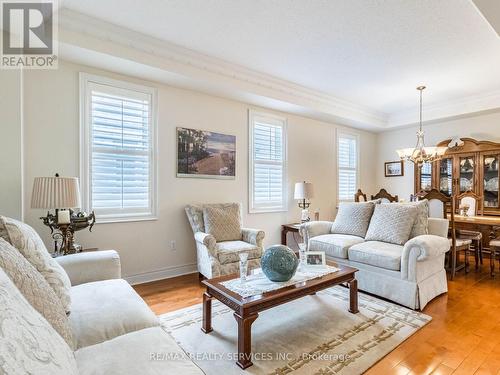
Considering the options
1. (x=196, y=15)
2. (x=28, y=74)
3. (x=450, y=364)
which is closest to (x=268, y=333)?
(x=450, y=364)

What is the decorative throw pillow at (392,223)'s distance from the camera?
306cm

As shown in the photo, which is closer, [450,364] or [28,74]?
[450,364]

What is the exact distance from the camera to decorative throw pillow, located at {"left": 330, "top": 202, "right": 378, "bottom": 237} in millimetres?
3539

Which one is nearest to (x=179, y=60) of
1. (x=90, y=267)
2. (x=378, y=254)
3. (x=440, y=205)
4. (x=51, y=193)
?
(x=51, y=193)

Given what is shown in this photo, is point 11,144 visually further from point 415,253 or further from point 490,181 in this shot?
point 490,181

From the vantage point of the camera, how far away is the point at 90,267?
6.66ft

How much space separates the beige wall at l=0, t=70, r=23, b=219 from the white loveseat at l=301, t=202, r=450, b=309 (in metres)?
2.61

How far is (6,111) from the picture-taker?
2361mm

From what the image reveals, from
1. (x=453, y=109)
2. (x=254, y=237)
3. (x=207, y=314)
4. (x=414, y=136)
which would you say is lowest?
(x=207, y=314)

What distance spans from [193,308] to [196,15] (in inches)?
107

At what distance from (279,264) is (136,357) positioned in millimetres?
1143

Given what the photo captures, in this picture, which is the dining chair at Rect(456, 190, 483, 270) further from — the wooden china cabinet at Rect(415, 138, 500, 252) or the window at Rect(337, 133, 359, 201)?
the window at Rect(337, 133, 359, 201)

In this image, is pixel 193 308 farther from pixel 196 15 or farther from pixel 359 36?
pixel 359 36

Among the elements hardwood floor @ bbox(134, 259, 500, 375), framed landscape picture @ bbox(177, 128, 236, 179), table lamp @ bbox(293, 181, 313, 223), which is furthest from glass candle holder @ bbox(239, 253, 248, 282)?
table lamp @ bbox(293, 181, 313, 223)
